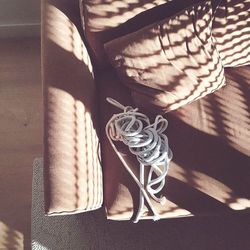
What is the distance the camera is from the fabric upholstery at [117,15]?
1.08 metres

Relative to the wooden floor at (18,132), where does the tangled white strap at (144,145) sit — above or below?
above

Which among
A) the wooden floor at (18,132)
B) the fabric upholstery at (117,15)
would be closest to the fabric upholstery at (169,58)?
the fabric upholstery at (117,15)

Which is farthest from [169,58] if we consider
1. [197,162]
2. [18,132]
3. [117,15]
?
[18,132]

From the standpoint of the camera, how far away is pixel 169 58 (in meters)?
1.15

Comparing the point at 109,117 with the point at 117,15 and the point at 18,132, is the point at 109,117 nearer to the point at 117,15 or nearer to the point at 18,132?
the point at 117,15

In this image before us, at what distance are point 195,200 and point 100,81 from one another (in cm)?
50

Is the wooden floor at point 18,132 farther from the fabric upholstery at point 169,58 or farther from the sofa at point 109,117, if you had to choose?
the fabric upholstery at point 169,58

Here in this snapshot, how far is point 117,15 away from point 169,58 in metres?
0.20

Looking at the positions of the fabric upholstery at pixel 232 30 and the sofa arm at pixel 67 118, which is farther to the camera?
the fabric upholstery at pixel 232 30

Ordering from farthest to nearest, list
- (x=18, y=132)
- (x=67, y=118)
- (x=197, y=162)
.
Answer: (x=18, y=132)
(x=197, y=162)
(x=67, y=118)

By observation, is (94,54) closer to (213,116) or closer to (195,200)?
(213,116)

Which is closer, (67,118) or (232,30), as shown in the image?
(67,118)

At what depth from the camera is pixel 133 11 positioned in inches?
43.8

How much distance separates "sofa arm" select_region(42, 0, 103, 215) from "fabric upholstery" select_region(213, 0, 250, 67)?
0.44 metres
